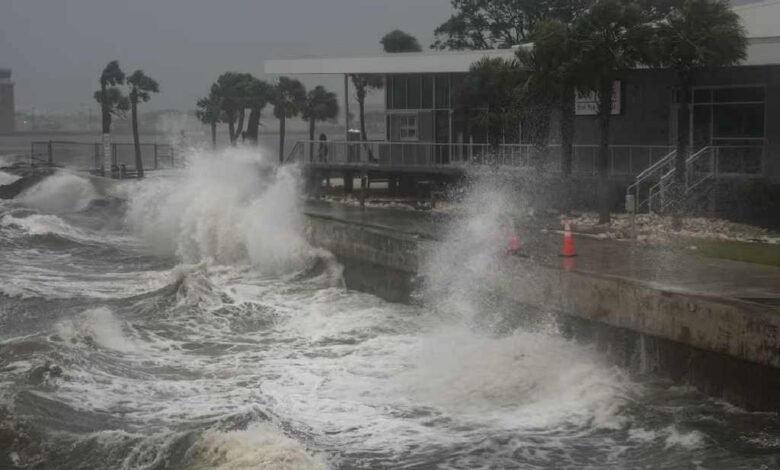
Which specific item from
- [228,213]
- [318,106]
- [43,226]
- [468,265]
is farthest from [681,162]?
[318,106]

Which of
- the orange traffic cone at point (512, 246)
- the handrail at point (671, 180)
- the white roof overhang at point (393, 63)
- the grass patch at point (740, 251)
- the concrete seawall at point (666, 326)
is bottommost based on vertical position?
the concrete seawall at point (666, 326)

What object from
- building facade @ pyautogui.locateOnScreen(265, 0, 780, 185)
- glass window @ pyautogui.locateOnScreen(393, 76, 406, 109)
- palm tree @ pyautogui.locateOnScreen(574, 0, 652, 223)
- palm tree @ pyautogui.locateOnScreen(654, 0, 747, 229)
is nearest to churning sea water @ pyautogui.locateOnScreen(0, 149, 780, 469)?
palm tree @ pyautogui.locateOnScreen(574, 0, 652, 223)

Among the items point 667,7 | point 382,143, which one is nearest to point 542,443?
point 667,7

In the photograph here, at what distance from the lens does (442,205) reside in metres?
25.9

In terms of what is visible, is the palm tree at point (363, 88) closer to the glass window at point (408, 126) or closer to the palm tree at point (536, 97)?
the glass window at point (408, 126)

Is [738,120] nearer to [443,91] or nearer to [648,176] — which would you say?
[648,176]

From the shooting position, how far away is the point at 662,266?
1440 cm

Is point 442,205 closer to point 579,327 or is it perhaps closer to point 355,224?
point 355,224

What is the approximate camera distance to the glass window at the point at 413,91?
107ft

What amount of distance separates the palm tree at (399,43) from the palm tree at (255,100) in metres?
6.98

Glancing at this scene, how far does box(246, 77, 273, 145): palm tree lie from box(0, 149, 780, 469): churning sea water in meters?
31.4

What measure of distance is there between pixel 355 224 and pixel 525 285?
7.65m

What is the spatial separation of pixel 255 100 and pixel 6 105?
37.6m

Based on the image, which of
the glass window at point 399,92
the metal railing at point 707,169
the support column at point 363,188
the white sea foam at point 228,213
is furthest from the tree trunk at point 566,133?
the glass window at point 399,92
